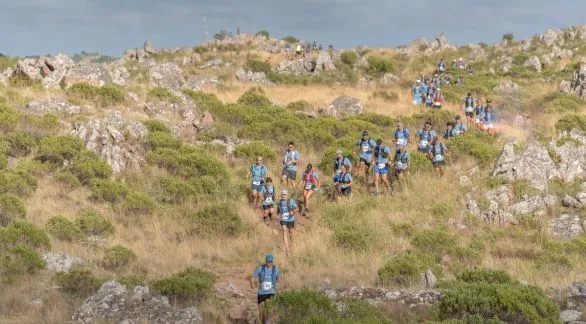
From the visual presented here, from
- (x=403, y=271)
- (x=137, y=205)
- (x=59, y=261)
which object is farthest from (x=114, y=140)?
(x=403, y=271)

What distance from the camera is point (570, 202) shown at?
14.0 meters

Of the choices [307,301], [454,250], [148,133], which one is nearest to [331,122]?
[148,133]

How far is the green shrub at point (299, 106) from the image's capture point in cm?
2703

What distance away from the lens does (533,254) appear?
1194 cm

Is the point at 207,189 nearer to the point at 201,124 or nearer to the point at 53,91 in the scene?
the point at 201,124

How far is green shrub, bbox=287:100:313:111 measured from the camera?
27031 millimetres

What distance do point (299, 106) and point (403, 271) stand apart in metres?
17.9

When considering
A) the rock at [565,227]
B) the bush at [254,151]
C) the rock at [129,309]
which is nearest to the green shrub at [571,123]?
the rock at [565,227]

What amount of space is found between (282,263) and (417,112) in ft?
55.7

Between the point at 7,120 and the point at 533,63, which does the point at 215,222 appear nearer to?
the point at 7,120

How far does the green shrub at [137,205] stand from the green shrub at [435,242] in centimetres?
730

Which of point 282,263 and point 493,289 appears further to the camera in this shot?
point 282,263

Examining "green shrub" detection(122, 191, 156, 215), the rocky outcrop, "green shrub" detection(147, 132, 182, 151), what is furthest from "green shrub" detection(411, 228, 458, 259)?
"green shrub" detection(147, 132, 182, 151)

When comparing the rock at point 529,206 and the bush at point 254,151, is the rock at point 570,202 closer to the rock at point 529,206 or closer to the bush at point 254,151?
the rock at point 529,206
